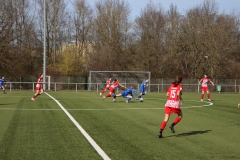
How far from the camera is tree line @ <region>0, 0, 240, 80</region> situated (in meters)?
51.4

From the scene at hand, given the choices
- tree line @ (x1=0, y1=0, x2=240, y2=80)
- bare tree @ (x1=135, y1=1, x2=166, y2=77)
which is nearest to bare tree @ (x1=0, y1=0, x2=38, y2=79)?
tree line @ (x1=0, y1=0, x2=240, y2=80)

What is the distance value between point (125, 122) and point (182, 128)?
7.39ft

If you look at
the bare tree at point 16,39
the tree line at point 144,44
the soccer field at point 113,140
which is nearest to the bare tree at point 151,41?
the tree line at point 144,44

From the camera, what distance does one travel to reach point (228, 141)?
29.5ft

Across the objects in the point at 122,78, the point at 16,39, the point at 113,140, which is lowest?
the point at 113,140

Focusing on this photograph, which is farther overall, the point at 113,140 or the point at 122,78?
the point at 122,78

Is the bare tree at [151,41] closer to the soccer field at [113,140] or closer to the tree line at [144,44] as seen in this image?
the tree line at [144,44]

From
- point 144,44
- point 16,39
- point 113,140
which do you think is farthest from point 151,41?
point 113,140

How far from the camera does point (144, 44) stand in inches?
2055

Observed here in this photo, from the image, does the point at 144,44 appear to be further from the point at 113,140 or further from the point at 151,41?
the point at 113,140

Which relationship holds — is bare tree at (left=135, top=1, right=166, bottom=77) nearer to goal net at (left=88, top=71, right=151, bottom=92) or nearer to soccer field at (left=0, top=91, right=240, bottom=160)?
goal net at (left=88, top=71, right=151, bottom=92)

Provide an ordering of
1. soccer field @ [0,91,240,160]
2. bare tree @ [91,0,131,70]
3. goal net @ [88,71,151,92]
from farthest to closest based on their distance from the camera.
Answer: bare tree @ [91,0,131,70] → goal net @ [88,71,151,92] → soccer field @ [0,91,240,160]

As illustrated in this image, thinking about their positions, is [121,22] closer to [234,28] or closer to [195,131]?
[234,28]

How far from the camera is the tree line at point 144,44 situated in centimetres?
5141
